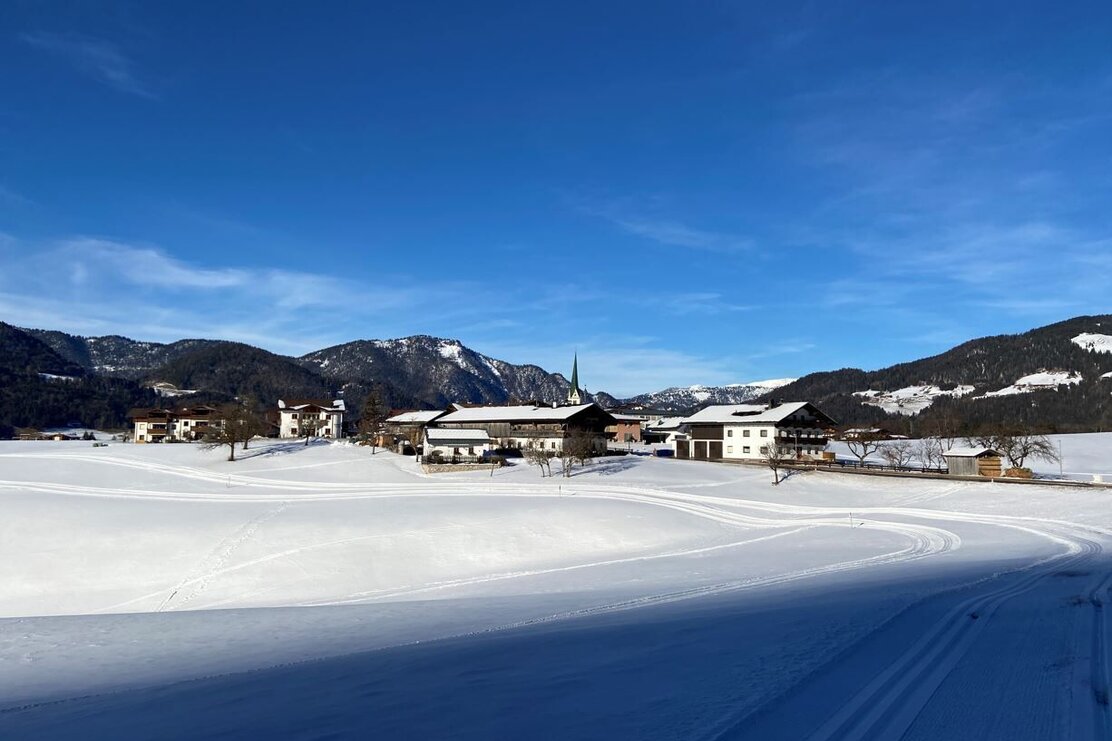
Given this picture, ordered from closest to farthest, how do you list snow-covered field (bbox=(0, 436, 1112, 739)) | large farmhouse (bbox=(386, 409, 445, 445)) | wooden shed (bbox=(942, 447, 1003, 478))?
snow-covered field (bbox=(0, 436, 1112, 739)) < wooden shed (bbox=(942, 447, 1003, 478)) < large farmhouse (bbox=(386, 409, 445, 445))

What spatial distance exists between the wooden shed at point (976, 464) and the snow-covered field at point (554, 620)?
50.5 ft

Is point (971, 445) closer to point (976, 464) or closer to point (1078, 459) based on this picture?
point (1078, 459)

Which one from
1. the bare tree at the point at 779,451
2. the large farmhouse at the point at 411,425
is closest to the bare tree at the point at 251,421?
the large farmhouse at the point at 411,425

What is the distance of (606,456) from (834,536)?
176 feet

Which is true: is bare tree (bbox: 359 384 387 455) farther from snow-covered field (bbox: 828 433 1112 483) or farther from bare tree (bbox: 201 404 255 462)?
snow-covered field (bbox: 828 433 1112 483)

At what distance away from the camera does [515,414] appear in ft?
338

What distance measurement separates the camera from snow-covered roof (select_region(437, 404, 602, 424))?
320ft

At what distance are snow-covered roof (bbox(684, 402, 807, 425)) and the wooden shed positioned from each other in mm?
22614

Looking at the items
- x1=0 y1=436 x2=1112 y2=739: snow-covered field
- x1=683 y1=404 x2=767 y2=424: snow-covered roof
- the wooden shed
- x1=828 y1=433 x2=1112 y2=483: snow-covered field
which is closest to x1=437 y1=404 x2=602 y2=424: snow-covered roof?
x1=683 y1=404 x2=767 y2=424: snow-covered roof

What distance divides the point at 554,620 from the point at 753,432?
268 feet

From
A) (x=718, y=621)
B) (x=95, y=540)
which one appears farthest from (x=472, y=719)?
(x=95, y=540)

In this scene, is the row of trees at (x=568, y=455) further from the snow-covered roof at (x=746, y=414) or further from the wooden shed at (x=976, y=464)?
the wooden shed at (x=976, y=464)

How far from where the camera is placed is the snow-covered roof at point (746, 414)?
9381cm

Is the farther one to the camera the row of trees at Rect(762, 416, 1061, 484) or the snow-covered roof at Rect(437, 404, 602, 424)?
the snow-covered roof at Rect(437, 404, 602, 424)
